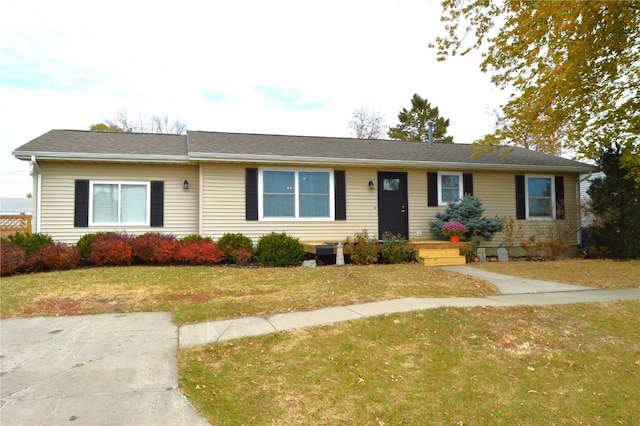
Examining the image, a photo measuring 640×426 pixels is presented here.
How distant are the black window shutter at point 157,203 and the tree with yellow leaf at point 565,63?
8267mm

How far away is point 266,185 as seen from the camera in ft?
37.7

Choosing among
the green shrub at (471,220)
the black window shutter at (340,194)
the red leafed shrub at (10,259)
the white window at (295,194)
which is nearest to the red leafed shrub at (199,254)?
the white window at (295,194)

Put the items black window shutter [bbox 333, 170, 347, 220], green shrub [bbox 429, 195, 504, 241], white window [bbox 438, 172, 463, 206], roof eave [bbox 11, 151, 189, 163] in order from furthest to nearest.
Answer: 1. white window [bbox 438, 172, 463, 206]
2. black window shutter [bbox 333, 170, 347, 220]
3. green shrub [bbox 429, 195, 504, 241]
4. roof eave [bbox 11, 151, 189, 163]

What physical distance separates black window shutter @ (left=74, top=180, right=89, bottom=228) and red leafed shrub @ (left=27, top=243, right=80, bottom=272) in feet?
4.70

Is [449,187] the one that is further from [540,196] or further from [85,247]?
[85,247]

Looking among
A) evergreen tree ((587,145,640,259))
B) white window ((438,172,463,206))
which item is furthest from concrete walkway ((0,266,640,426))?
evergreen tree ((587,145,640,259))

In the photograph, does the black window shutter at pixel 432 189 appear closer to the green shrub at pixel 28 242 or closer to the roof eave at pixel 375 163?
the roof eave at pixel 375 163

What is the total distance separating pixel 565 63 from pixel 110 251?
11.1 meters

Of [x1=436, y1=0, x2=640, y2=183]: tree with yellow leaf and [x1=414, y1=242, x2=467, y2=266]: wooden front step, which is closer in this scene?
[x1=436, y1=0, x2=640, y2=183]: tree with yellow leaf

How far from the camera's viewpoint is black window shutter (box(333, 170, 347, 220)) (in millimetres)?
11930

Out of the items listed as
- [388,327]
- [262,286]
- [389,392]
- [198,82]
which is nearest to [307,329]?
[388,327]

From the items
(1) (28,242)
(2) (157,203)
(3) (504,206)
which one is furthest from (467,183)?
(1) (28,242)

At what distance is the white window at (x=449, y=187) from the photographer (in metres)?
12.8

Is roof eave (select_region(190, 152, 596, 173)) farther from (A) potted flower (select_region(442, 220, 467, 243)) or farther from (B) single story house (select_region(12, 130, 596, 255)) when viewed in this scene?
(A) potted flower (select_region(442, 220, 467, 243))
